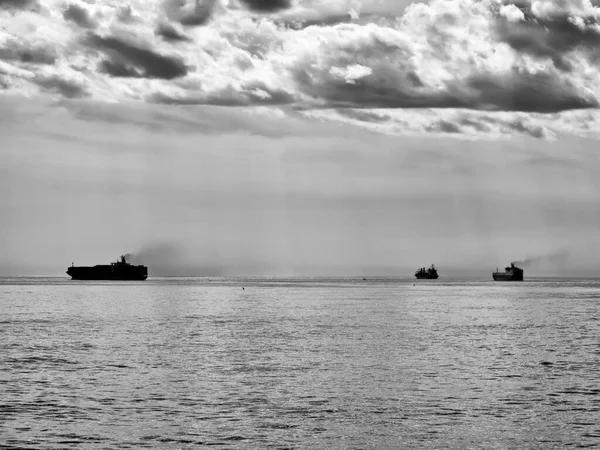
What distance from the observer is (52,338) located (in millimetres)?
77375

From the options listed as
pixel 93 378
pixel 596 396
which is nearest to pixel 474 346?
pixel 596 396

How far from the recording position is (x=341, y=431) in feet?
113

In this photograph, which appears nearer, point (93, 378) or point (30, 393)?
point (30, 393)

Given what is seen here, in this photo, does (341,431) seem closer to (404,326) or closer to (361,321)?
(404,326)

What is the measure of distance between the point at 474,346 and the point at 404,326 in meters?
25.9

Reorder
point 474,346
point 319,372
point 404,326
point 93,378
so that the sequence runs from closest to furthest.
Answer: point 93,378 → point 319,372 → point 474,346 → point 404,326

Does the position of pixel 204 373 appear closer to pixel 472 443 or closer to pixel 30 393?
pixel 30 393

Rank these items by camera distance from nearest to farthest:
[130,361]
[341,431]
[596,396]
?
[341,431] < [596,396] < [130,361]

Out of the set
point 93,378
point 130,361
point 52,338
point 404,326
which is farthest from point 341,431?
point 404,326

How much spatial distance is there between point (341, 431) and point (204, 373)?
1890 cm

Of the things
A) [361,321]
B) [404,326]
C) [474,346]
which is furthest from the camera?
[361,321]

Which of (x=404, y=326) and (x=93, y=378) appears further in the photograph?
(x=404, y=326)

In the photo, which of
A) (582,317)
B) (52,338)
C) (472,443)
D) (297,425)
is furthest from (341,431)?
(582,317)

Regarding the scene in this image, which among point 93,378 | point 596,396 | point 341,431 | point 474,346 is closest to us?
point 341,431
